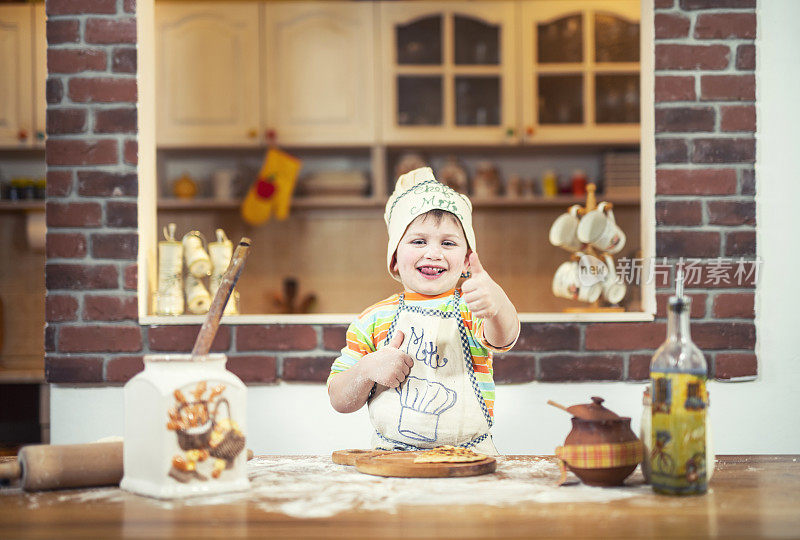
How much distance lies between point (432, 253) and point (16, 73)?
2676 millimetres

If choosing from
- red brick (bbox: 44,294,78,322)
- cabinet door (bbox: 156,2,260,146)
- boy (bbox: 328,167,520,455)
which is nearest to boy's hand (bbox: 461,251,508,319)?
boy (bbox: 328,167,520,455)

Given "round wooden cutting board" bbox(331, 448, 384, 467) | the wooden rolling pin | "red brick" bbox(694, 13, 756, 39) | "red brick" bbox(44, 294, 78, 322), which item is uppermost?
"red brick" bbox(694, 13, 756, 39)

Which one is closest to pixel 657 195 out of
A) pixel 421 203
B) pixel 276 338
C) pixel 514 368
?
pixel 514 368

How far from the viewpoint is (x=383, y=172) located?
3648 millimetres

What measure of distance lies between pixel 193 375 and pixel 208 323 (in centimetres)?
8

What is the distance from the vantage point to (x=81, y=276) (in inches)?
80.1

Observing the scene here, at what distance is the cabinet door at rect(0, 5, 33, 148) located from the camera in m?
3.52

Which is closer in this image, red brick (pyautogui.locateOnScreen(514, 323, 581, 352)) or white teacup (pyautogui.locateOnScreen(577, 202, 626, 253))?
red brick (pyautogui.locateOnScreen(514, 323, 581, 352))

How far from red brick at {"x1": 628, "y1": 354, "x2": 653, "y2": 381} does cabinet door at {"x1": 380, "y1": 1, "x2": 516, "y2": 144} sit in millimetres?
1777

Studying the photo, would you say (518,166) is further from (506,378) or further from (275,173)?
(506,378)

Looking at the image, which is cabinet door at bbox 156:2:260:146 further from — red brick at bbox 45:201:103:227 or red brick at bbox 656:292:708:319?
red brick at bbox 656:292:708:319

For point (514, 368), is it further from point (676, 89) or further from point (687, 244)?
point (676, 89)

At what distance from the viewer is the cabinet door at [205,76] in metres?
3.63

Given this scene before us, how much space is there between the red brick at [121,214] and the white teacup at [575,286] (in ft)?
3.54
